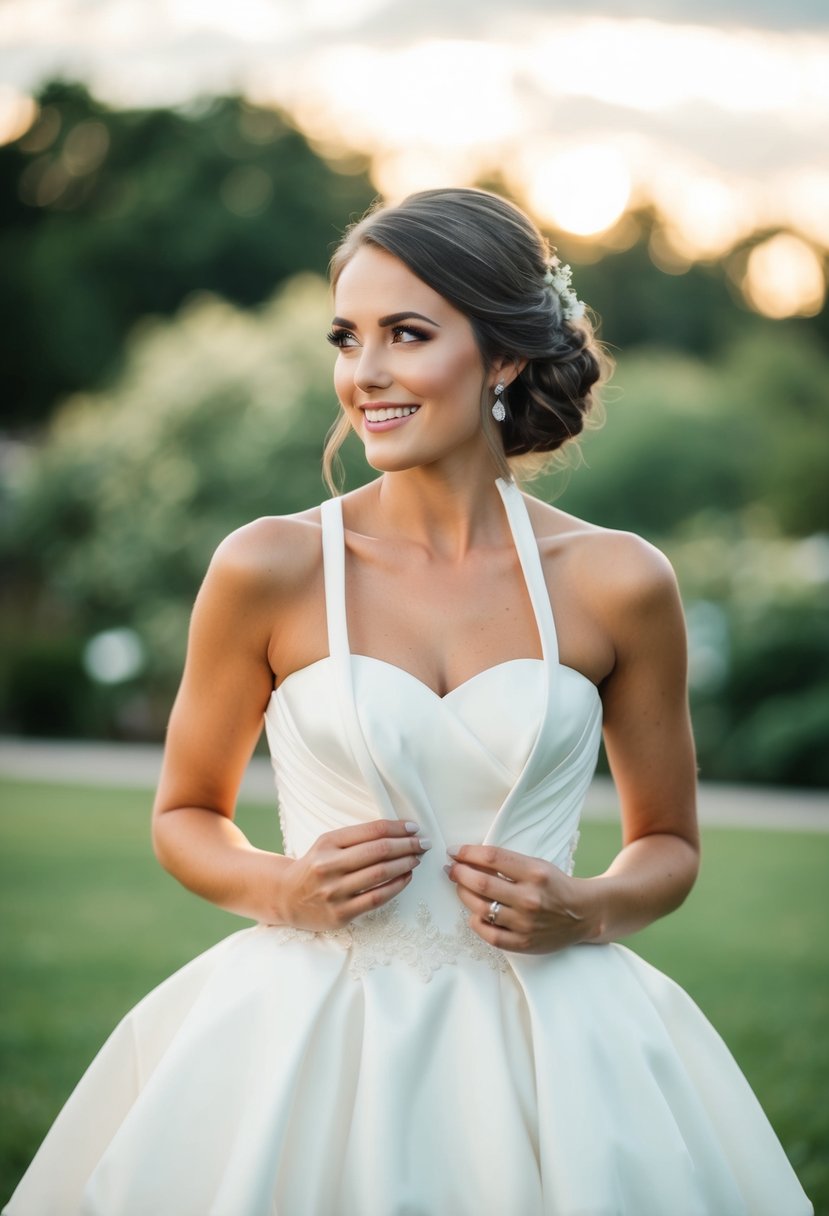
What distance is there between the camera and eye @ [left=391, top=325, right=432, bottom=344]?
2.97 metres

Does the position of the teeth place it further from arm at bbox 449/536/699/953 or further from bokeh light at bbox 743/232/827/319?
bokeh light at bbox 743/232/827/319

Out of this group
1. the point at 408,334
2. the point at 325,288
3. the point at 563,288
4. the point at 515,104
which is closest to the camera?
the point at 408,334

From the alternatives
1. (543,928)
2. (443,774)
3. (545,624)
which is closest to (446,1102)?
(543,928)

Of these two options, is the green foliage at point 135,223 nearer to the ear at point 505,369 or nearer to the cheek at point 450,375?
the ear at point 505,369

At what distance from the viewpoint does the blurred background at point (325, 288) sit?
17750mm

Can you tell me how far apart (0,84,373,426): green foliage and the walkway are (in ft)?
75.5

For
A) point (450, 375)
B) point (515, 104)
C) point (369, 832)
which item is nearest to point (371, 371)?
point (450, 375)

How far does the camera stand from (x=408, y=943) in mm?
2879

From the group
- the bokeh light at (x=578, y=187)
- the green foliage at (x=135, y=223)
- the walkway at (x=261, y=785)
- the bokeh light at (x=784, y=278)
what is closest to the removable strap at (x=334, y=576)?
the walkway at (x=261, y=785)

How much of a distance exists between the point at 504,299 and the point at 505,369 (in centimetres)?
19

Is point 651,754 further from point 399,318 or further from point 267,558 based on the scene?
point 399,318

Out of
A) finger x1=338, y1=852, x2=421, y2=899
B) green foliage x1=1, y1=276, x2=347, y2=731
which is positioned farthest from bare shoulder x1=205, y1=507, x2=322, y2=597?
green foliage x1=1, y1=276, x2=347, y2=731

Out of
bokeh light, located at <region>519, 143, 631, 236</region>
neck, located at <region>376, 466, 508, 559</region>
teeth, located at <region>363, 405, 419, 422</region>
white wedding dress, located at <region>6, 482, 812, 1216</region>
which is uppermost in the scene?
bokeh light, located at <region>519, 143, 631, 236</region>

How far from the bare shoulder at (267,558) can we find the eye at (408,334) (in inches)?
19.1
